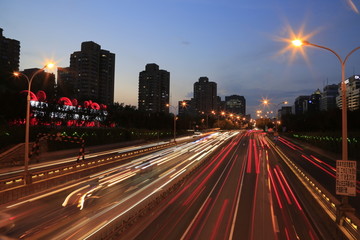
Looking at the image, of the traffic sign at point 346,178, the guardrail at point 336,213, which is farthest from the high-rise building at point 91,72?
the traffic sign at point 346,178

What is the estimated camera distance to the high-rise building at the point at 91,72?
168 m

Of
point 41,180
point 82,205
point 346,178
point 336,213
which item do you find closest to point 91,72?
point 41,180

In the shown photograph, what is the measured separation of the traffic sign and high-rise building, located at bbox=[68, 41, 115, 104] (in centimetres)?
16084

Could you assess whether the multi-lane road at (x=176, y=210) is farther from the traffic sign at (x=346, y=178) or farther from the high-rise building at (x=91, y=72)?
the high-rise building at (x=91, y=72)

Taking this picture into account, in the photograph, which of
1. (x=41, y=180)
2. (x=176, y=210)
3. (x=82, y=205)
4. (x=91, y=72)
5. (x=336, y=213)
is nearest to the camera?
(x=336, y=213)

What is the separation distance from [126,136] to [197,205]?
49913 mm

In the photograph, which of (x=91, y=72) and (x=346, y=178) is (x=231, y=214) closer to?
(x=346, y=178)

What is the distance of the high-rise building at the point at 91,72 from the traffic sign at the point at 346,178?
16084 cm

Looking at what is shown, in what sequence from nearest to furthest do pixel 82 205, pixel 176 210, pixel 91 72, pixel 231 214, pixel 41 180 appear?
pixel 231 214 → pixel 176 210 → pixel 82 205 → pixel 41 180 → pixel 91 72

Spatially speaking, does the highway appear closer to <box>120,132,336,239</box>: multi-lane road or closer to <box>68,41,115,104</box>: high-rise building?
<box>120,132,336,239</box>: multi-lane road

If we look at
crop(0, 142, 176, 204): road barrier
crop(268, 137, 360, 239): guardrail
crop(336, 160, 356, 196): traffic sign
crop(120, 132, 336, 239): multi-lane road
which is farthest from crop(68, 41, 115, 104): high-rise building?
crop(336, 160, 356, 196): traffic sign

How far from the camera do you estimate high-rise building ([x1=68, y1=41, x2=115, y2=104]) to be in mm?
168500

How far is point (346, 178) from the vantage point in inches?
470

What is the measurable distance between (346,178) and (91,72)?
171750 mm
